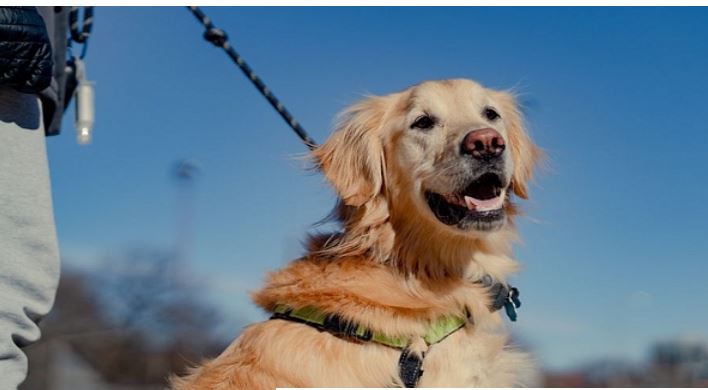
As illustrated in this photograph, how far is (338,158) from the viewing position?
339 centimetres

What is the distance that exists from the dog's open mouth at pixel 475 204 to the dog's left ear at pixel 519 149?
1.25 ft

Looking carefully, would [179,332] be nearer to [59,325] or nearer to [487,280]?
[59,325]

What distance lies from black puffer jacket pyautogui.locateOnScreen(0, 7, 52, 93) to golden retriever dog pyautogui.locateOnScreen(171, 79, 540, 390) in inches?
41.2

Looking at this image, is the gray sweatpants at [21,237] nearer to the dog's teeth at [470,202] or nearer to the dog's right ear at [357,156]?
the dog's right ear at [357,156]

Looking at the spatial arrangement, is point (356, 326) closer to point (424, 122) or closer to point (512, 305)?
point (512, 305)

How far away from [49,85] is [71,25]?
1.66 metres

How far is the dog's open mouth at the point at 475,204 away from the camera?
2973mm

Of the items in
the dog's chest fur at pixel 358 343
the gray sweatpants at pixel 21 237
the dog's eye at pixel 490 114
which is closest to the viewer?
the gray sweatpants at pixel 21 237

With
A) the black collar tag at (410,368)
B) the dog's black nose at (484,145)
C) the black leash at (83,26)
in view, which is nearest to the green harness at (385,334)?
the black collar tag at (410,368)

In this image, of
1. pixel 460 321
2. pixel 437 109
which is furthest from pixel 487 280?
pixel 437 109

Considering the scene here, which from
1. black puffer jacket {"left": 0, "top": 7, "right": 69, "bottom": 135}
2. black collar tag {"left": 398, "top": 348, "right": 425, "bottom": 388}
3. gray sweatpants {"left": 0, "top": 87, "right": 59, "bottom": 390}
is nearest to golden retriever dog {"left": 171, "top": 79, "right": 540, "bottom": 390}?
black collar tag {"left": 398, "top": 348, "right": 425, "bottom": 388}

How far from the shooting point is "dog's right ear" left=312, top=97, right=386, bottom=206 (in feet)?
10.6

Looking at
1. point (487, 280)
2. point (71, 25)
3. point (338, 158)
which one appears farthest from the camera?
point (71, 25)

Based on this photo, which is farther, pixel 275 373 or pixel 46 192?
pixel 275 373
